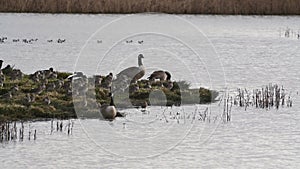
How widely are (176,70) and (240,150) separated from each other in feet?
18.9

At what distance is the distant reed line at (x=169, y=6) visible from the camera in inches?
885

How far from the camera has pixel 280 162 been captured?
23.2 ft

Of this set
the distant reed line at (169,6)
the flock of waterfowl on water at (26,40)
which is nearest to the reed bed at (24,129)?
the flock of waterfowl on water at (26,40)

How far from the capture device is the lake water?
721 cm

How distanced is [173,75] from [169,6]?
10605 mm

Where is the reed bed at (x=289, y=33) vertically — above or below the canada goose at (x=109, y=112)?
above

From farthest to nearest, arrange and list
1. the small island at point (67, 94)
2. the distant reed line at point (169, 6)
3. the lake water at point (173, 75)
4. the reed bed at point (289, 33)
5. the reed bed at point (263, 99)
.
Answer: the distant reed line at point (169, 6) → the reed bed at point (289, 33) → the reed bed at point (263, 99) → the small island at point (67, 94) → the lake water at point (173, 75)

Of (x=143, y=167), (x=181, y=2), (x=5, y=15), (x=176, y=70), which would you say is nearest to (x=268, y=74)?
(x=176, y=70)

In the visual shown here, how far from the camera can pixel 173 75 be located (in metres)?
12.4

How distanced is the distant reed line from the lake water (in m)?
0.32

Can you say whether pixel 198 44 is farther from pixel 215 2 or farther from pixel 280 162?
pixel 280 162

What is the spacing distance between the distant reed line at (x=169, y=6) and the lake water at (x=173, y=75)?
32cm

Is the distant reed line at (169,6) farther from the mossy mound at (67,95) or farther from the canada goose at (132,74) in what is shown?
the canada goose at (132,74)

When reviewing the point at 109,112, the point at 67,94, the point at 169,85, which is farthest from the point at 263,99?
the point at 67,94
